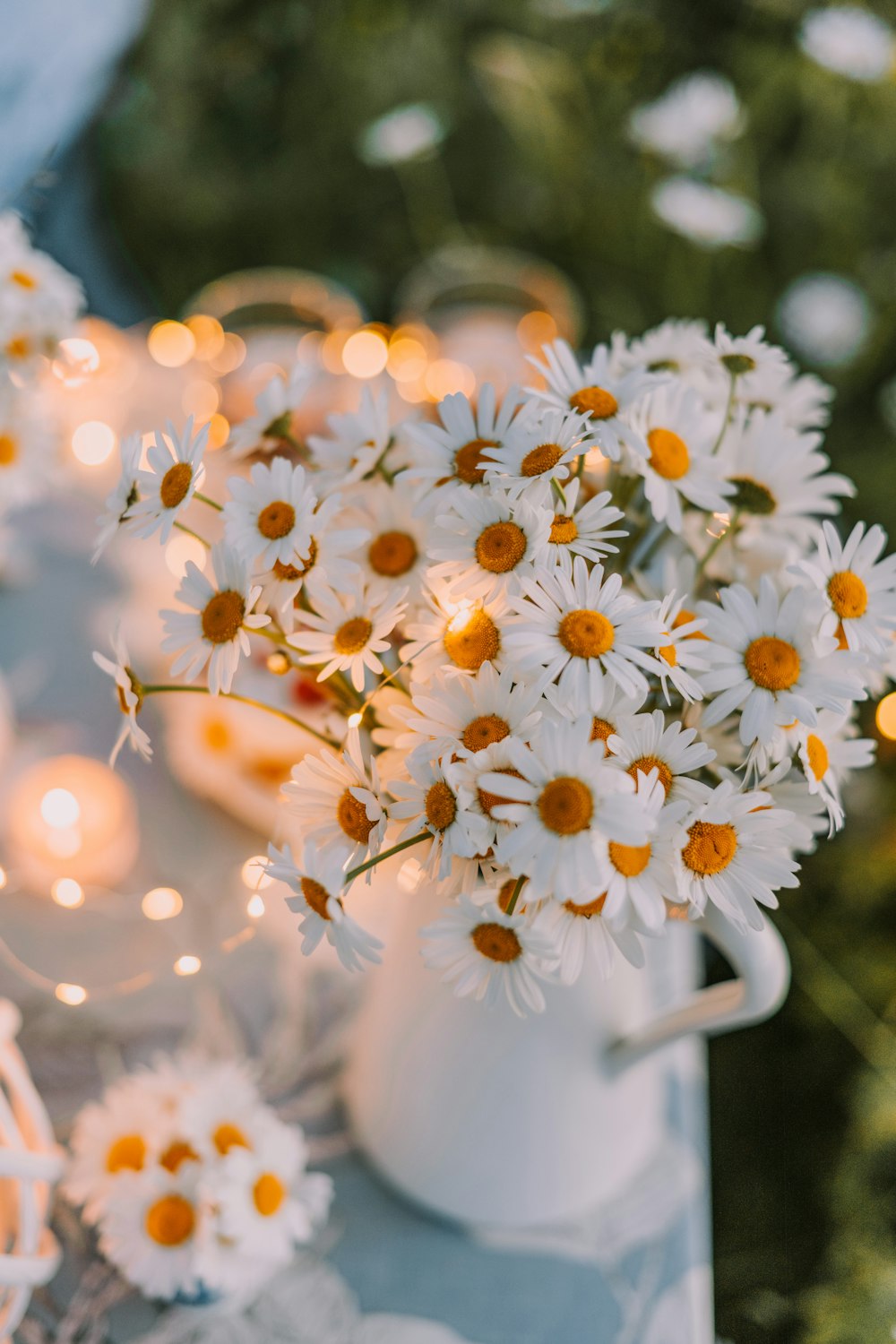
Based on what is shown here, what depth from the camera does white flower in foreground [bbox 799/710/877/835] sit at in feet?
0.98

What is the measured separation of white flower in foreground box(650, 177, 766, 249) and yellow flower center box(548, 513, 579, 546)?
85cm

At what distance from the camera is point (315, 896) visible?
29cm

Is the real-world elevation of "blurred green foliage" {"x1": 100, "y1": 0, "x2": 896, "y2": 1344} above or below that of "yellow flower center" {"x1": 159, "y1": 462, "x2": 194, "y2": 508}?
below

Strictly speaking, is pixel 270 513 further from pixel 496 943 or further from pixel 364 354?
pixel 364 354

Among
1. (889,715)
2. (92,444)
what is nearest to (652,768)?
(889,715)

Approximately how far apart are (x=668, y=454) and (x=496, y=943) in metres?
0.17

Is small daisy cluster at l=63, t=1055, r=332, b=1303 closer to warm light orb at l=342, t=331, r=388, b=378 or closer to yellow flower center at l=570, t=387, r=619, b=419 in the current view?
yellow flower center at l=570, t=387, r=619, b=419

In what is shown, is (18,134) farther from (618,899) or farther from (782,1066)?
(782,1066)

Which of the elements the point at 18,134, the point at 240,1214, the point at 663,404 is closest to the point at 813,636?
the point at 663,404

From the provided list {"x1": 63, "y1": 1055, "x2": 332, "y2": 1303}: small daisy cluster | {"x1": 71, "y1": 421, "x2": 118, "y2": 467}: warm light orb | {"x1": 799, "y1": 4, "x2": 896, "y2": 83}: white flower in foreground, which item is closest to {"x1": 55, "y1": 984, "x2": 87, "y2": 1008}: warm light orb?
{"x1": 63, "y1": 1055, "x2": 332, "y2": 1303}: small daisy cluster

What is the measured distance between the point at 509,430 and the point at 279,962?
369mm

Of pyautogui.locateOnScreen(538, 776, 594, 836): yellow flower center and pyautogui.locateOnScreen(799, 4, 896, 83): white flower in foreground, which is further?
pyautogui.locateOnScreen(799, 4, 896, 83): white flower in foreground

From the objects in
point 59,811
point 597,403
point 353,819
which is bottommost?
point 59,811

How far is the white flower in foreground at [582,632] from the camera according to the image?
275 millimetres
